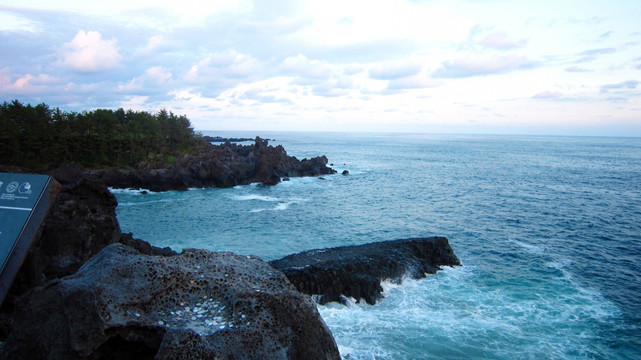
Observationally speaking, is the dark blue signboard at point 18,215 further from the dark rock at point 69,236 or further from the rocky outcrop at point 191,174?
the rocky outcrop at point 191,174

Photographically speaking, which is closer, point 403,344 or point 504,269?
point 403,344

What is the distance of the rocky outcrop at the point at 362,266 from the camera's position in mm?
20281

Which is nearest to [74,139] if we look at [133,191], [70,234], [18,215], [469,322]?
[133,191]

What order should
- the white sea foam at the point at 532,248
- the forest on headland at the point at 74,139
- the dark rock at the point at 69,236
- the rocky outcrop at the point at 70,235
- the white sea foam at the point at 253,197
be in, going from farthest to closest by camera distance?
1. the forest on headland at the point at 74,139
2. the white sea foam at the point at 253,197
3. the white sea foam at the point at 532,248
4. the rocky outcrop at the point at 70,235
5. the dark rock at the point at 69,236

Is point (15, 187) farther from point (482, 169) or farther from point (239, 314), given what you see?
point (482, 169)

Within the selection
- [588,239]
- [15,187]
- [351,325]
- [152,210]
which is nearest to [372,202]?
[588,239]

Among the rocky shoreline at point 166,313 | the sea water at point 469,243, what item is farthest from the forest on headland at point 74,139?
the rocky shoreline at point 166,313

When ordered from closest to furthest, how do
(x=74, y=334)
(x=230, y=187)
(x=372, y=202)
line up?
(x=74, y=334) → (x=372, y=202) → (x=230, y=187)

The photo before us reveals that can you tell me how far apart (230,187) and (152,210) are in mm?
17198

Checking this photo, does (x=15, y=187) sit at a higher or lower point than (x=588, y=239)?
higher

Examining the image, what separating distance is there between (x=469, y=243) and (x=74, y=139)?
199ft

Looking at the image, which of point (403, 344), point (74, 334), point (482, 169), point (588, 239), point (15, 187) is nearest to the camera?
point (74, 334)

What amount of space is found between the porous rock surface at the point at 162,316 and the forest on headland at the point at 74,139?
190 feet

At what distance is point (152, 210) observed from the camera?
141 ft
